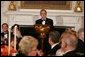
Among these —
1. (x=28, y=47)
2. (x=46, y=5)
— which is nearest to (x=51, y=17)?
(x=46, y=5)

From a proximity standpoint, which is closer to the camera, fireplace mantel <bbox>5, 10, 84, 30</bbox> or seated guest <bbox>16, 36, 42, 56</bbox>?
seated guest <bbox>16, 36, 42, 56</bbox>

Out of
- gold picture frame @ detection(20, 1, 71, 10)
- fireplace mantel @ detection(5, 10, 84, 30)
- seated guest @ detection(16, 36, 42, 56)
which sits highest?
seated guest @ detection(16, 36, 42, 56)

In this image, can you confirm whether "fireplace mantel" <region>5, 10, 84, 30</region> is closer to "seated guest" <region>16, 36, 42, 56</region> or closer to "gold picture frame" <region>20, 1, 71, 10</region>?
"gold picture frame" <region>20, 1, 71, 10</region>

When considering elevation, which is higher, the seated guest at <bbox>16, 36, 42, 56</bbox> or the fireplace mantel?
the seated guest at <bbox>16, 36, 42, 56</bbox>

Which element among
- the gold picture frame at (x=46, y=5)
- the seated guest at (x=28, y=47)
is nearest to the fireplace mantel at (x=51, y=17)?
the gold picture frame at (x=46, y=5)

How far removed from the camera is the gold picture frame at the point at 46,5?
11094 mm

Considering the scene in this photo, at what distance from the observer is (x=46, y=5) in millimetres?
11172

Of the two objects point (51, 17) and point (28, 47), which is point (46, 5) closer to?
point (51, 17)

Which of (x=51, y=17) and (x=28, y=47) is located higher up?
(x=28, y=47)

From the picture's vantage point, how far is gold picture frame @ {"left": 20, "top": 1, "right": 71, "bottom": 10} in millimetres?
11094

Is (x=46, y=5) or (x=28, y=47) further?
(x=46, y=5)

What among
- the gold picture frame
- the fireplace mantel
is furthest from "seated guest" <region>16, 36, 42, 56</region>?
the gold picture frame

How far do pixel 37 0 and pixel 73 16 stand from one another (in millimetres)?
1239

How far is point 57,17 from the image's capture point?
1117 centimetres
